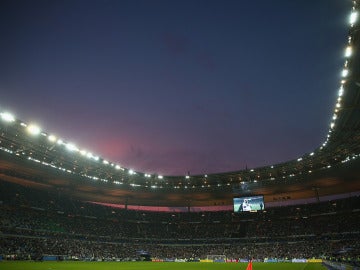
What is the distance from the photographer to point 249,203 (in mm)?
69812

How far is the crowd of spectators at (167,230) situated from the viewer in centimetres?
5847

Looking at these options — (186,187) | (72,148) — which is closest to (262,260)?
(186,187)

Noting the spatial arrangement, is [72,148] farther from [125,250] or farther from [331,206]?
[331,206]

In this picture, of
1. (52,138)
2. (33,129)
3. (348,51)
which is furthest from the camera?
(52,138)

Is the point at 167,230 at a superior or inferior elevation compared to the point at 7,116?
inferior

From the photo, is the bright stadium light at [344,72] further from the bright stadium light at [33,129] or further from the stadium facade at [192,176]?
the bright stadium light at [33,129]

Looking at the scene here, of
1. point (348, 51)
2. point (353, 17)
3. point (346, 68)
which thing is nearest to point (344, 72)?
point (346, 68)

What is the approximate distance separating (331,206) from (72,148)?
58.3m

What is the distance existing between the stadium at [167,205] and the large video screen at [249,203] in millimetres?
215

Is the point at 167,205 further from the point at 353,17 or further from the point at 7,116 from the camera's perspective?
the point at 353,17

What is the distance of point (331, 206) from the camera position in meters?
72.5

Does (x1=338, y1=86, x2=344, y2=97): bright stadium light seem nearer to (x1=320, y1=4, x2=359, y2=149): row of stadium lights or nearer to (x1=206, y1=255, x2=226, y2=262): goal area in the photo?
(x1=320, y1=4, x2=359, y2=149): row of stadium lights

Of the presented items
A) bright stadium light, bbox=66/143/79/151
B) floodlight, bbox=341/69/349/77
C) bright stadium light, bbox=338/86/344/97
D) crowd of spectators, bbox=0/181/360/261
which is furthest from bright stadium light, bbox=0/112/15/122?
bright stadium light, bbox=338/86/344/97

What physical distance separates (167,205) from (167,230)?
8.45m
